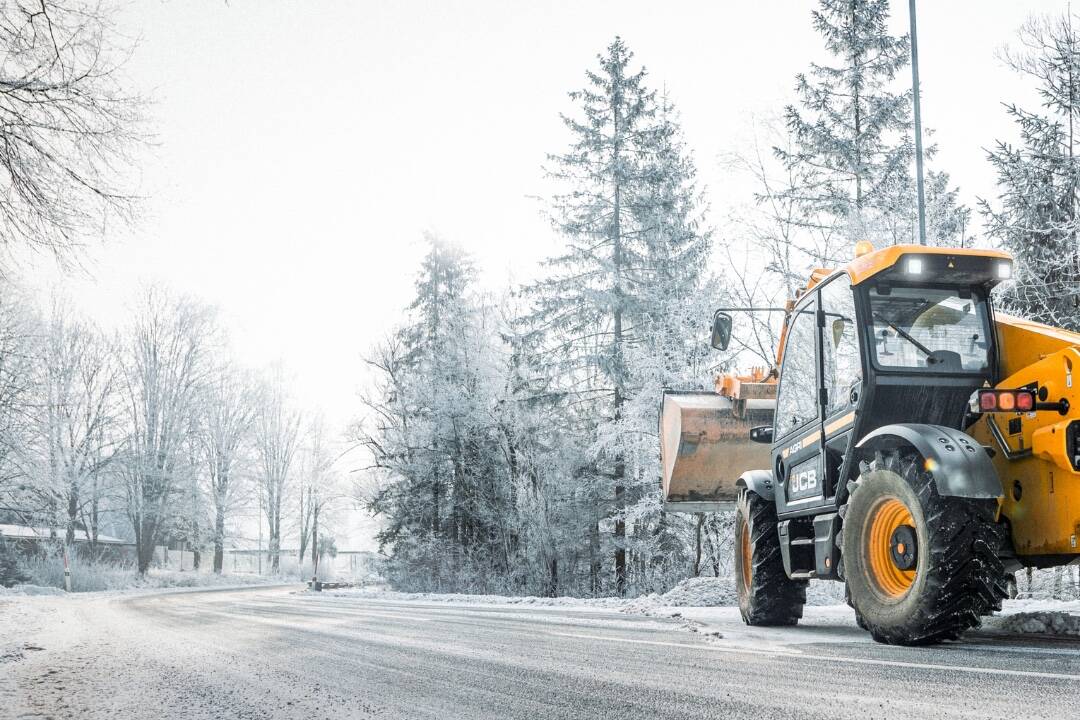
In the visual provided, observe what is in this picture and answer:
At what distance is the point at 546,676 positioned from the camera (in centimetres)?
479

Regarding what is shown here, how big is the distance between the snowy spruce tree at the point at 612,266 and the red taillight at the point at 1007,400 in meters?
16.6

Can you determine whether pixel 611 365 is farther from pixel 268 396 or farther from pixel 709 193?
pixel 268 396

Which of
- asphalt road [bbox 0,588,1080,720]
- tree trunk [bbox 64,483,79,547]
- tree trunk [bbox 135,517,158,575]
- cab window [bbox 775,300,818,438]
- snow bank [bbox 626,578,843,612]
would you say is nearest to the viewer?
asphalt road [bbox 0,588,1080,720]

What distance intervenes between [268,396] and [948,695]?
156 ft

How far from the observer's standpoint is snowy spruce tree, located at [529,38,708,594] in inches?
893

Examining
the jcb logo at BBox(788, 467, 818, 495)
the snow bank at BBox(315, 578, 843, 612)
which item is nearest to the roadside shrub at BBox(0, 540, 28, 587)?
the snow bank at BBox(315, 578, 843, 612)

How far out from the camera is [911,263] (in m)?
6.29

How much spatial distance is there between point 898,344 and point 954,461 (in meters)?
1.38

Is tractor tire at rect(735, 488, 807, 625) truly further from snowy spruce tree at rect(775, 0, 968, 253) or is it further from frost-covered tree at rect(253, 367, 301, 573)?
frost-covered tree at rect(253, 367, 301, 573)

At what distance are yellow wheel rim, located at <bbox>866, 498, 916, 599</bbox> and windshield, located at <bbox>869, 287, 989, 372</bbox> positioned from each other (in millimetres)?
1057

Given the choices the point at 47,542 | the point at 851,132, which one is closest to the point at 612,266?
the point at 851,132

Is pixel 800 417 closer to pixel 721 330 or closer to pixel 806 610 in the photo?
pixel 721 330

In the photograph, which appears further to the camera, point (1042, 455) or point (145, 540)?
point (145, 540)

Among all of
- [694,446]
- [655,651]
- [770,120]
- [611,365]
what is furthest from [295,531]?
[655,651]
